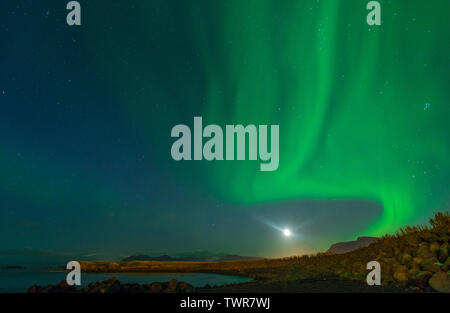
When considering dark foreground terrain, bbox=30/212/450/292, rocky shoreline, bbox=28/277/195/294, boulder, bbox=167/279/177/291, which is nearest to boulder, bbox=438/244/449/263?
dark foreground terrain, bbox=30/212/450/292

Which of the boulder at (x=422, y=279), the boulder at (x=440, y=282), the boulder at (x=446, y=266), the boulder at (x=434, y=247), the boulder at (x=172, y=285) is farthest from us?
the boulder at (x=434, y=247)

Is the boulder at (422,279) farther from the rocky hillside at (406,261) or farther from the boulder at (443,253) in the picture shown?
the boulder at (443,253)

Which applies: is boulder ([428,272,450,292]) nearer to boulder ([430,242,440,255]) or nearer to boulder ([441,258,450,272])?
boulder ([441,258,450,272])

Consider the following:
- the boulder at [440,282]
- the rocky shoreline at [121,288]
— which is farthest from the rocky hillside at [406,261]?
the rocky shoreline at [121,288]

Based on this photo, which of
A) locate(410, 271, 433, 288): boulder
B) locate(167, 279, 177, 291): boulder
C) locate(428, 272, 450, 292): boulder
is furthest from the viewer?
locate(167, 279, 177, 291): boulder

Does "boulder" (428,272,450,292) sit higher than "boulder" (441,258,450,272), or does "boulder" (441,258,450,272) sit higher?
"boulder" (441,258,450,272)

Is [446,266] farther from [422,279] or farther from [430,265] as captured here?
[422,279]

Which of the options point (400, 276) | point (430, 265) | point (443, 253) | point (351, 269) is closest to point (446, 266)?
point (430, 265)

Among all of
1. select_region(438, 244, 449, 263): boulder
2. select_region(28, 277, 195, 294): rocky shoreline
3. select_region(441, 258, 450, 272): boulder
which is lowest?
select_region(28, 277, 195, 294): rocky shoreline

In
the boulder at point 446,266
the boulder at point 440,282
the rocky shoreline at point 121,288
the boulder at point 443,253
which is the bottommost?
the rocky shoreline at point 121,288

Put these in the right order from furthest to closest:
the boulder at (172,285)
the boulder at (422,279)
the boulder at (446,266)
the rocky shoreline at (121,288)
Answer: the boulder at (172,285) < the rocky shoreline at (121,288) < the boulder at (446,266) < the boulder at (422,279)

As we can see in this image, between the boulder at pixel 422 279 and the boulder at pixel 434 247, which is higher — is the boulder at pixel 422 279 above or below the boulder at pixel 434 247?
below
